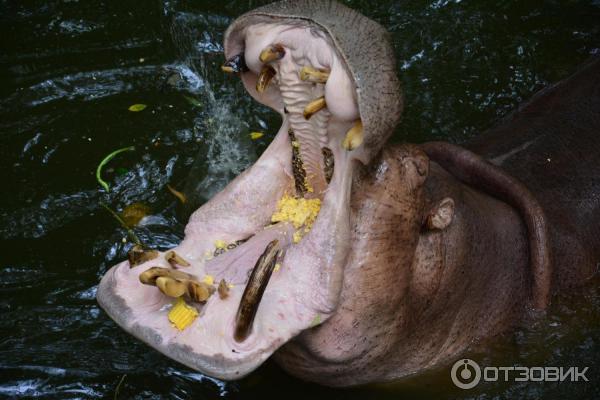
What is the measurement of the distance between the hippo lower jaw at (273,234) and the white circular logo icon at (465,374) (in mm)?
1046

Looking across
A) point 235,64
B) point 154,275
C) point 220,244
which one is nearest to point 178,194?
point 220,244

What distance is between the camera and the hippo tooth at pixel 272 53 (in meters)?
2.45

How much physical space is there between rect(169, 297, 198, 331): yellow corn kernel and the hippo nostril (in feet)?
0.63

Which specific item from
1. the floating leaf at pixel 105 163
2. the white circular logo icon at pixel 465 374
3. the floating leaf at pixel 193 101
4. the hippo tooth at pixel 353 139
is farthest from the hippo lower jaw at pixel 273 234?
the floating leaf at pixel 193 101

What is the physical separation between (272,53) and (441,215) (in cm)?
86

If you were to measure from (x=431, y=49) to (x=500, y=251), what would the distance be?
2580 mm

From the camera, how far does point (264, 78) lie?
8.55 feet

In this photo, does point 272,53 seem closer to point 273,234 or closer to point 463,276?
point 273,234

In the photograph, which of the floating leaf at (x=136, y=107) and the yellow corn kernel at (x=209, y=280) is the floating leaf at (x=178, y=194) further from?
the yellow corn kernel at (x=209, y=280)

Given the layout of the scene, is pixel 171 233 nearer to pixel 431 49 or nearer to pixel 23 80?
pixel 23 80

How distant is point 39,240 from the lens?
4152mm

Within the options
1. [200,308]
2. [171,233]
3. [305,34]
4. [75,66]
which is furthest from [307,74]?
[75,66]

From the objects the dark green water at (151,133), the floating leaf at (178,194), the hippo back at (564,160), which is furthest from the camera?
the floating leaf at (178,194)

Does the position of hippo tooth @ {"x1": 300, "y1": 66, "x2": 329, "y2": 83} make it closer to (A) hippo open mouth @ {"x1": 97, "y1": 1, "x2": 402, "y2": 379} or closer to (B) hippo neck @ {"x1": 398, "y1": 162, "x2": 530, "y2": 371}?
(A) hippo open mouth @ {"x1": 97, "y1": 1, "x2": 402, "y2": 379}
